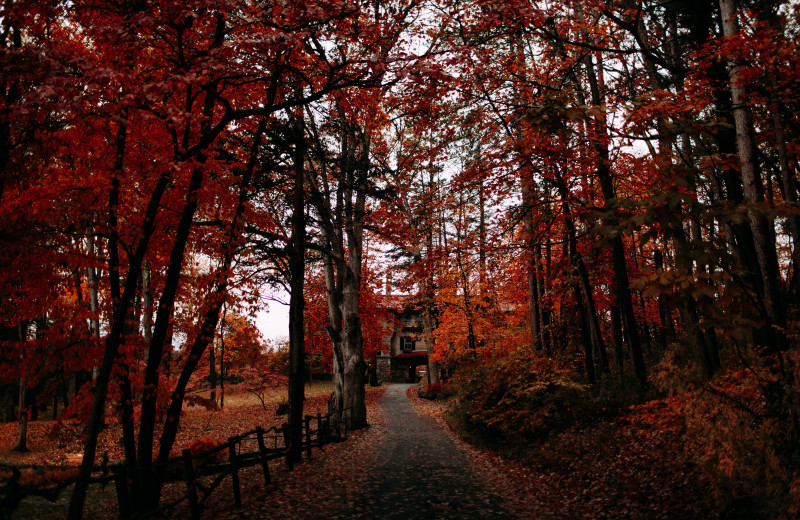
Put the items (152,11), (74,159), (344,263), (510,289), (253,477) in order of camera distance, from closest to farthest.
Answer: (152,11)
(74,159)
(253,477)
(344,263)
(510,289)

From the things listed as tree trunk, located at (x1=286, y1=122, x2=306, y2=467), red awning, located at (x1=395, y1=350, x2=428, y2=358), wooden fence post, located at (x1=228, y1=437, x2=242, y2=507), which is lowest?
red awning, located at (x1=395, y1=350, x2=428, y2=358)

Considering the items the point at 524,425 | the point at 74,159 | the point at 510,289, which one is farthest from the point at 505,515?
the point at 510,289

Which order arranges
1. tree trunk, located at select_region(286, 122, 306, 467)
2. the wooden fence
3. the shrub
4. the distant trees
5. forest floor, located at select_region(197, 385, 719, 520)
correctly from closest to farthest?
the distant trees < the wooden fence < forest floor, located at select_region(197, 385, 719, 520) < tree trunk, located at select_region(286, 122, 306, 467) < the shrub

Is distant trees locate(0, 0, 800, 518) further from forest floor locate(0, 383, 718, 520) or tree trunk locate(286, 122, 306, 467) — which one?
forest floor locate(0, 383, 718, 520)

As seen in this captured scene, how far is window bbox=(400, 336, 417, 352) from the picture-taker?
63.5m

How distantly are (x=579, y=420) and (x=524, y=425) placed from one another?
135 centimetres

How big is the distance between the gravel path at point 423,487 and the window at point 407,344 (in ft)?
158

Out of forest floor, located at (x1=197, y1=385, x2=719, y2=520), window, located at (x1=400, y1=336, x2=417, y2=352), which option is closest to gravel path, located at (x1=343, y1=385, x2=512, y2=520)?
forest floor, located at (x1=197, y1=385, x2=719, y2=520)

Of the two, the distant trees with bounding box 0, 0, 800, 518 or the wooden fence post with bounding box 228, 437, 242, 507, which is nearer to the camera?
the distant trees with bounding box 0, 0, 800, 518

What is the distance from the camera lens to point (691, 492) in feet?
21.5

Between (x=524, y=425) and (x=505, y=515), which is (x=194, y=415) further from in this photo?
(x=505, y=515)

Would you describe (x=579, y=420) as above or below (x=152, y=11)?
below

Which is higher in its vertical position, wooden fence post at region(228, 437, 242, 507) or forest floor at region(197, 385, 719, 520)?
wooden fence post at region(228, 437, 242, 507)

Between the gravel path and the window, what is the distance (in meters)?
48.1
